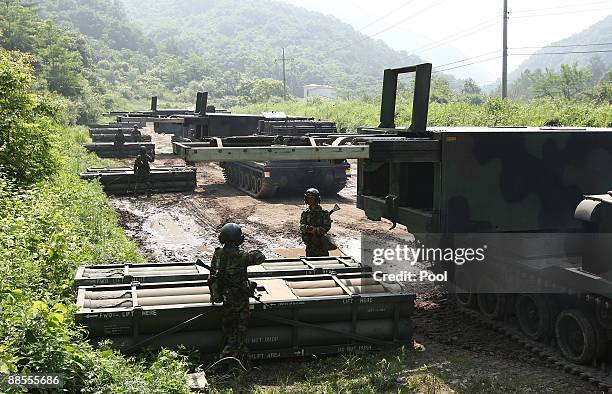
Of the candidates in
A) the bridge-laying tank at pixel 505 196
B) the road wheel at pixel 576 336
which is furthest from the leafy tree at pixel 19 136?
the road wheel at pixel 576 336

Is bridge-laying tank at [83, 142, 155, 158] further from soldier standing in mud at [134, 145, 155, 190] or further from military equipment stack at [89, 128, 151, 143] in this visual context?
soldier standing in mud at [134, 145, 155, 190]

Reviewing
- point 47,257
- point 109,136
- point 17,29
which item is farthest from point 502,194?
point 17,29

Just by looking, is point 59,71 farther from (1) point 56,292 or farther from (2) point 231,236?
(2) point 231,236

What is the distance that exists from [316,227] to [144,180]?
11849mm

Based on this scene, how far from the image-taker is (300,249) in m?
13.7

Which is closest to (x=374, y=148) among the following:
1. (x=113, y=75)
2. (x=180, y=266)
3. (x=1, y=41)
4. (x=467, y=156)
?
(x=467, y=156)

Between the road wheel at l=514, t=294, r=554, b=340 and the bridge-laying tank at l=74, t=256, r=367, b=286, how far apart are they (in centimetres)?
213

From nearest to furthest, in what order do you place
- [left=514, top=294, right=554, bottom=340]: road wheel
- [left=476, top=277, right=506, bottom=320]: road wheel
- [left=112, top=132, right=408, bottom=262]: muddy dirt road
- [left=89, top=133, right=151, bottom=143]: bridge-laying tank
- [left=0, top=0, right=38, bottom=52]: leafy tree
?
1. [left=514, top=294, right=554, bottom=340]: road wheel
2. [left=476, top=277, right=506, bottom=320]: road wheel
3. [left=112, top=132, right=408, bottom=262]: muddy dirt road
4. [left=89, top=133, right=151, bottom=143]: bridge-laying tank
5. [left=0, top=0, right=38, bottom=52]: leafy tree

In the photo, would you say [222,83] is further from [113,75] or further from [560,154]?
[560,154]

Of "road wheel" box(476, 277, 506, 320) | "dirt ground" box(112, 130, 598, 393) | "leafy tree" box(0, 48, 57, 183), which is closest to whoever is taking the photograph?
"dirt ground" box(112, 130, 598, 393)

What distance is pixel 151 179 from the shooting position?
20.9 m

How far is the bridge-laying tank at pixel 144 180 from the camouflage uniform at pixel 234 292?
13333 millimetres

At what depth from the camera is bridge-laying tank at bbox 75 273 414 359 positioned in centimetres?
714

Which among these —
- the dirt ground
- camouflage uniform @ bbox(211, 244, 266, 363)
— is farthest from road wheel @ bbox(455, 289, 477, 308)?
camouflage uniform @ bbox(211, 244, 266, 363)
